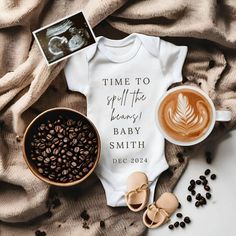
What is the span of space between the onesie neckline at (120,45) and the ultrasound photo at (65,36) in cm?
2

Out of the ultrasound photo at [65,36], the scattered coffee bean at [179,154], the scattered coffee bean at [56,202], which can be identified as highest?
the ultrasound photo at [65,36]

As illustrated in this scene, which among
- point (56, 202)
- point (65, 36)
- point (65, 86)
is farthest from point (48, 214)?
point (65, 36)

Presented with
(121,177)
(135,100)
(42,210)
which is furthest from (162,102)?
(42,210)

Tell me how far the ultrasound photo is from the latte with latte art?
213 millimetres

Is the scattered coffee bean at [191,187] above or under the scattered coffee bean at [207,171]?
under

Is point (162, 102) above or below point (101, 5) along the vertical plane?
below

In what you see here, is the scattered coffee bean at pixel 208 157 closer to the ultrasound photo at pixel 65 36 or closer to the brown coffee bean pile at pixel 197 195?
the brown coffee bean pile at pixel 197 195

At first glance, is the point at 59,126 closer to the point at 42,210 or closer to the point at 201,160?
the point at 42,210

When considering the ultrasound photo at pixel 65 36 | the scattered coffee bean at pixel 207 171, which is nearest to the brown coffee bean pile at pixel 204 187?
the scattered coffee bean at pixel 207 171

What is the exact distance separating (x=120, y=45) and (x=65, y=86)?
15cm

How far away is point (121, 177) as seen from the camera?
1.11 meters

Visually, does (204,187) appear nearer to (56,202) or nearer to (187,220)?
(187,220)

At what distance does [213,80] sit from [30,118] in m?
0.40

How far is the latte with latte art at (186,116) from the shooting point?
1.06 metres
